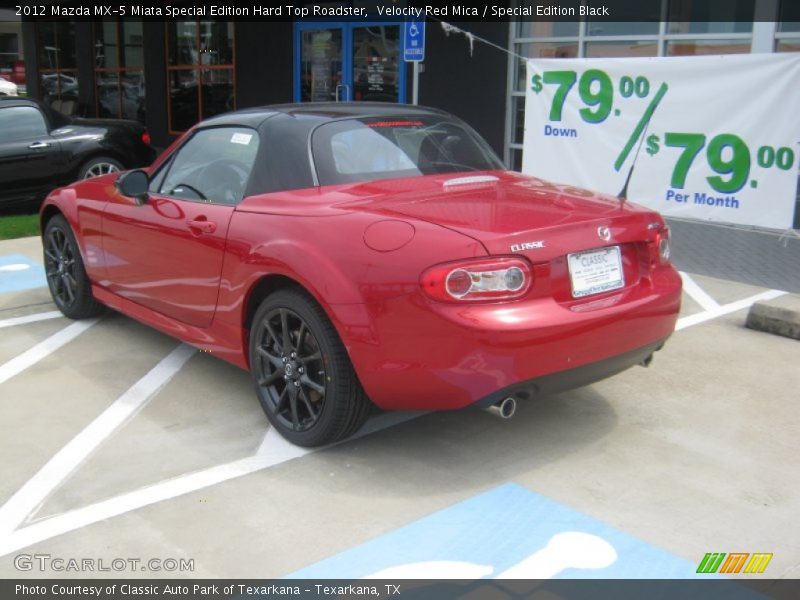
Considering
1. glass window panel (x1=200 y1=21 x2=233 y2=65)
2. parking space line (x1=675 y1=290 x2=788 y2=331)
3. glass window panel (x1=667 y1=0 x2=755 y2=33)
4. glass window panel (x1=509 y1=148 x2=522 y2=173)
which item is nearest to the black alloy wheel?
parking space line (x1=675 y1=290 x2=788 y2=331)

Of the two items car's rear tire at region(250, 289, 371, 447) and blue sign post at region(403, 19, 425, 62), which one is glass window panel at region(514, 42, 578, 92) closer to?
blue sign post at region(403, 19, 425, 62)

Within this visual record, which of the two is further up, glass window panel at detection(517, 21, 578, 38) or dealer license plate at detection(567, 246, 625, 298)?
glass window panel at detection(517, 21, 578, 38)

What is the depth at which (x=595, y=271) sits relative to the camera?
13.0 feet

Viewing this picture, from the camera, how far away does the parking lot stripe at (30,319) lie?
20.9ft

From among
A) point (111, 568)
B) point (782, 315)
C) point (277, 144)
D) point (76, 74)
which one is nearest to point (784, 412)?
point (782, 315)

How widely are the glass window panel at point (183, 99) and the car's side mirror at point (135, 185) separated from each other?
41.8 ft

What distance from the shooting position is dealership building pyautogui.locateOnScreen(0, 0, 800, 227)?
1074 centimetres

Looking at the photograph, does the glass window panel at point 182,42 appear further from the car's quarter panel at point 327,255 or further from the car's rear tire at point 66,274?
the car's quarter panel at point 327,255

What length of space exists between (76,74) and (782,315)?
64.2 ft

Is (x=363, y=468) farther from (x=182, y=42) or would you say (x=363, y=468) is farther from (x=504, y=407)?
Result: (x=182, y=42)

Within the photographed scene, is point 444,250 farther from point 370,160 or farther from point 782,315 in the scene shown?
point 782,315

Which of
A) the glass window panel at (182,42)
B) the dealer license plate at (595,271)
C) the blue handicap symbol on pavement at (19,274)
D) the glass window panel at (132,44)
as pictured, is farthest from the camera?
the glass window panel at (132,44)

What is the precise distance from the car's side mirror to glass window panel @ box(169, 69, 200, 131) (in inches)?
502

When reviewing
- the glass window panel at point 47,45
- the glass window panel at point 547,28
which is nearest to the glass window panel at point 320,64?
the glass window panel at point 547,28
